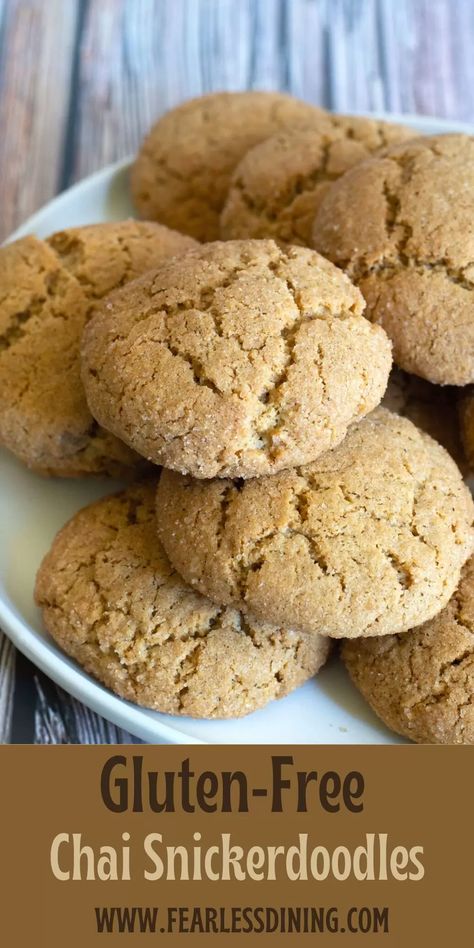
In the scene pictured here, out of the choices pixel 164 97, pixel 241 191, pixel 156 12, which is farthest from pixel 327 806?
pixel 156 12

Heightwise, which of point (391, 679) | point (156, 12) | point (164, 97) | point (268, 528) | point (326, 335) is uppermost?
point (156, 12)

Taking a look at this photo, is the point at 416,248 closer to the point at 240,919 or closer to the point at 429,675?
the point at 429,675

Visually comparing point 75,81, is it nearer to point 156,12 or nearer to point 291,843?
point 156,12

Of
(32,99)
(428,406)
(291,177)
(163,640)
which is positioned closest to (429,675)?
(163,640)

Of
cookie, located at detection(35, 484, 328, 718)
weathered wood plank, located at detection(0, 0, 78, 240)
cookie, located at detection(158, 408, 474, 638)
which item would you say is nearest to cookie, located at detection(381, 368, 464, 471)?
cookie, located at detection(158, 408, 474, 638)

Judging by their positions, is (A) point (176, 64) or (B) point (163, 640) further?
(A) point (176, 64)

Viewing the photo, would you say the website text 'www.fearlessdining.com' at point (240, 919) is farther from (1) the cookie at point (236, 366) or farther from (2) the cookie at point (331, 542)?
(1) the cookie at point (236, 366)
